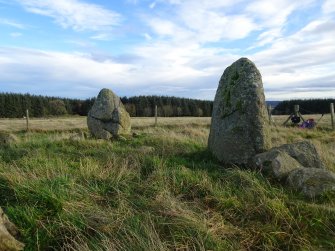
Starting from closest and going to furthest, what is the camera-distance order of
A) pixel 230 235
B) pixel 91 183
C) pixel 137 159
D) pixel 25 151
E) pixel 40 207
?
pixel 230 235 → pixel 40 207 → pixel 91 183 → pixel 137 159 → pixel 25 151

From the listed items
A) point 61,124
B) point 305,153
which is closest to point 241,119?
point 305,153

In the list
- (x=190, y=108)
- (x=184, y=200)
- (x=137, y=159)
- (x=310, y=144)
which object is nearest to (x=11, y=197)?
(x=184, y=200)

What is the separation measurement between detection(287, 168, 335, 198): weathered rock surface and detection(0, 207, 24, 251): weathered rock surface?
3989 millimetres

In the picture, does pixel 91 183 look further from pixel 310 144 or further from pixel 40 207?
pixel 310 144

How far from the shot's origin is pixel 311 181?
6.23 metres

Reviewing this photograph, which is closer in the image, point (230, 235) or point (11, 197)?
point (230, 235)

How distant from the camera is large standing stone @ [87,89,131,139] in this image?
15.9m

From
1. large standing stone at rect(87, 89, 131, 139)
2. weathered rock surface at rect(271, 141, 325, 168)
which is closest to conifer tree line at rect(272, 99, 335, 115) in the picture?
large standing stone at rect(87, 89, 131, 139)

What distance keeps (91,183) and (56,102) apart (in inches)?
2815

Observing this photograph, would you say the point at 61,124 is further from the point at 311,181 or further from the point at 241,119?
the point at 311,181

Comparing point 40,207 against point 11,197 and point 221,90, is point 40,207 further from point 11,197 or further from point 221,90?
point 221,90

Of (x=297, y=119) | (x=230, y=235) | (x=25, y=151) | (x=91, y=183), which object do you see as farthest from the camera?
(x=297, y=119)

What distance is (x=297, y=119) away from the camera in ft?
89.2

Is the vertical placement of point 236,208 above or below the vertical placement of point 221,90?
below
